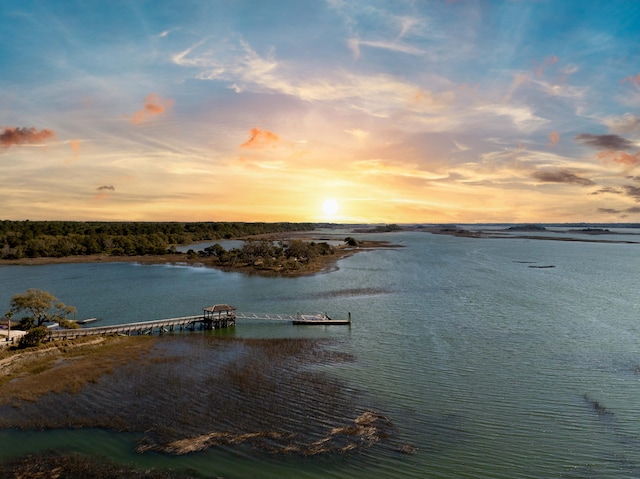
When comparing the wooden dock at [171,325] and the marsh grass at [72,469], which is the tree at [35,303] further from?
the marsh grass at [72,469]

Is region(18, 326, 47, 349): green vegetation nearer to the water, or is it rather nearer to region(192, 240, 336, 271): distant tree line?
the water

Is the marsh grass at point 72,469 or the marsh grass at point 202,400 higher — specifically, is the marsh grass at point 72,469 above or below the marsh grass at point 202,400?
below

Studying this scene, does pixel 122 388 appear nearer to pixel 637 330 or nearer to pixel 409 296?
pixel 409 296

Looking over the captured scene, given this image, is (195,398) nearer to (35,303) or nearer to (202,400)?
(202,400)

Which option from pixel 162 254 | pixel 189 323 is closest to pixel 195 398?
pixel 189 323

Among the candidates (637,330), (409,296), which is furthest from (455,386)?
(409,296)

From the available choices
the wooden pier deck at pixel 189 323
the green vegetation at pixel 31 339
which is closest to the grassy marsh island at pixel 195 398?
the green vegetation at pixel 31 339
